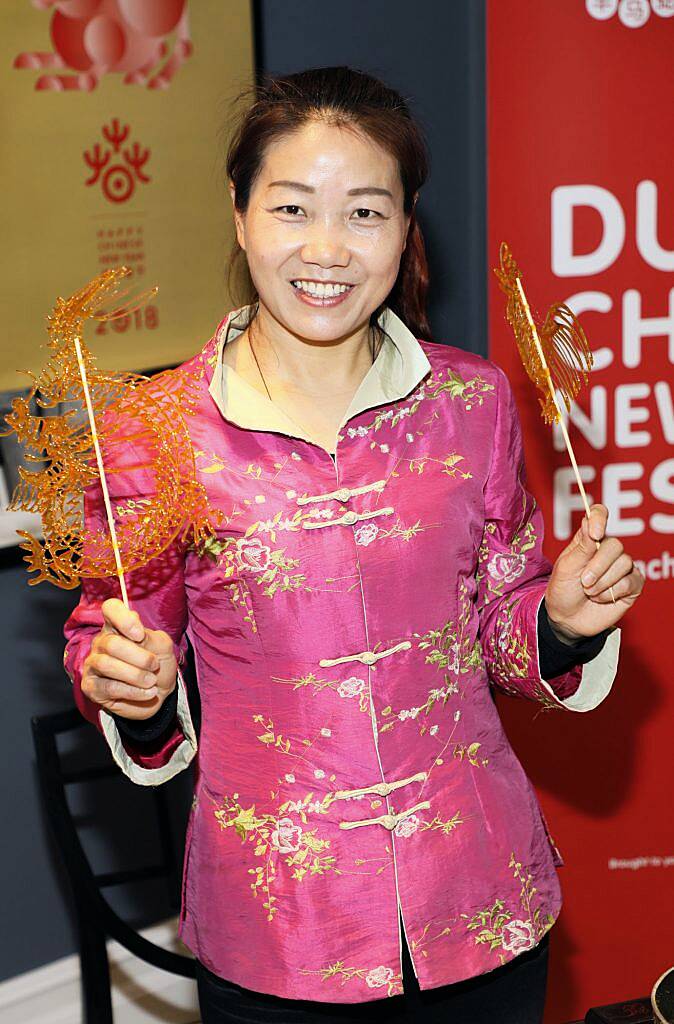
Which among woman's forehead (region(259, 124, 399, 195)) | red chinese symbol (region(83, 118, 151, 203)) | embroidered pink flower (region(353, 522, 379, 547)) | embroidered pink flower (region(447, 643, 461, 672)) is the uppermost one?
woman's forehead (region(259, 124, 399, 195))

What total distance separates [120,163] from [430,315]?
686 millimetres

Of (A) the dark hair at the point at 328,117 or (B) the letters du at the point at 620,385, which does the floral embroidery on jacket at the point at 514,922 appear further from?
(B) the letters du at the point at 620,385

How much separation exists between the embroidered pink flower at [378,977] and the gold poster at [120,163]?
1123 mm

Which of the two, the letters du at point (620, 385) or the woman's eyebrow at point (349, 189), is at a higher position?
the woman's eyebrow at point (349, 189)

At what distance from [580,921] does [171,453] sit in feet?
5.32

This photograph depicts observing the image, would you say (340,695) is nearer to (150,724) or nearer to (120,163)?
(150,724)

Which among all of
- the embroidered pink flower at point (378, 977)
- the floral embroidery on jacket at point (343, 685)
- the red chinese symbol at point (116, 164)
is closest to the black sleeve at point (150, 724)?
the floral embroidery on jacket at point (343, 685)

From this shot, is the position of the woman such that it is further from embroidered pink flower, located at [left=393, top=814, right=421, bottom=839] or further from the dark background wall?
the dark background wall

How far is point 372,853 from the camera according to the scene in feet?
Answer: 4.54

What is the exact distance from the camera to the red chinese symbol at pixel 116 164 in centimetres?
214

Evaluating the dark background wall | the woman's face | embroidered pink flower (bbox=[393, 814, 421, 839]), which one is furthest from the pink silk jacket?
the dark background wall

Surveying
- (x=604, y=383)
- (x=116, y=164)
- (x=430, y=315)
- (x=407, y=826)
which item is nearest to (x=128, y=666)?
(x=407, y=826)

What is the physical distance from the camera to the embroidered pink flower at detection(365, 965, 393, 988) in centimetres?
137

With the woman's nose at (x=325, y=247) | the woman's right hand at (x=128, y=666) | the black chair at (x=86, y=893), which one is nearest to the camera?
the woman's right hand at (x=128, y=666)
